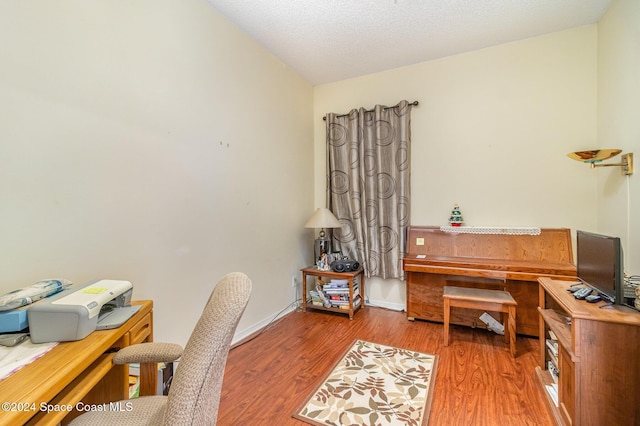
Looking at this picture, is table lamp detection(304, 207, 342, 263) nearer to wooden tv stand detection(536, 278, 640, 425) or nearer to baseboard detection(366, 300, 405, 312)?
baseboard detection(366, 300, 405, 312)

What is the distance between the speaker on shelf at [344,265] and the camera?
3070 mm

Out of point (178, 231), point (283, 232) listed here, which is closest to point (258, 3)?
point (178, 231)

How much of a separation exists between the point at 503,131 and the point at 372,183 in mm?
1396

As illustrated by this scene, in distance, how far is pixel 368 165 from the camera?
326cm

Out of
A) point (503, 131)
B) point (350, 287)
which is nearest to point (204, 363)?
point (350, 287)

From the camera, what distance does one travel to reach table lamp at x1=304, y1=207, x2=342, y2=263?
311 centimetres

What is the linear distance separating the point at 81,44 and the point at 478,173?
3262 millimetres

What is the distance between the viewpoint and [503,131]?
9.13 ft

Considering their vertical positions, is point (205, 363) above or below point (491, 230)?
below

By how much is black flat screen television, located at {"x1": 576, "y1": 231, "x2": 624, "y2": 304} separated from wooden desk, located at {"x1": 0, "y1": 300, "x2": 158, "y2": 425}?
219 cm

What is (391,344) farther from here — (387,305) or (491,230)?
(491,230)

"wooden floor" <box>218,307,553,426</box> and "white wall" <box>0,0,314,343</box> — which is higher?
"white wall" <box>0,0,314,343</box>

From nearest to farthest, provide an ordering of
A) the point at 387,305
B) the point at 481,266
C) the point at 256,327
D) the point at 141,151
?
the point at 141,151 → the point at 481,266 → the point at 256,327 → the point at 387,305

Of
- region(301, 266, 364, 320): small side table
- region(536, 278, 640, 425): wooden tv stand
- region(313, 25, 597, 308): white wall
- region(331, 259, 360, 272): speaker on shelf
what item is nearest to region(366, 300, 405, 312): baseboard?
region(313, 25, 597, 308): white wall
